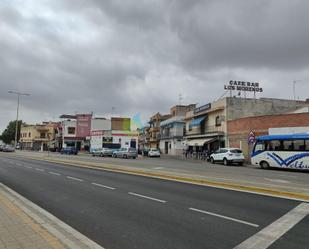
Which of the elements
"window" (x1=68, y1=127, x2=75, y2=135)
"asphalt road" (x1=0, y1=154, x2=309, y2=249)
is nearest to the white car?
"asphalt road" (x1=0, y1=154, x2=309, y2=249)

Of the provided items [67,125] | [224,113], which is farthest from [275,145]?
[67,125]

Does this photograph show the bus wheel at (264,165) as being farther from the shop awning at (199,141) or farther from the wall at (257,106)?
the shop awning at (199,141)

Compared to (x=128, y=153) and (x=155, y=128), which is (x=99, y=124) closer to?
(x=155, y=128)

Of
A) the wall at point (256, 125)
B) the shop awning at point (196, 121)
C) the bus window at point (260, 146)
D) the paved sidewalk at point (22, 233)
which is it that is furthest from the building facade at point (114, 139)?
the paved sidewalk at point (22, 233)

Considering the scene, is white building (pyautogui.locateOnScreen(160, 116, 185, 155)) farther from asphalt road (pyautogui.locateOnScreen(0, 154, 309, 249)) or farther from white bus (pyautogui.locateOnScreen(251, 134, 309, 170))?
asphalt road (pyautogui.locateOnScreen(0, 154, 309, 249))

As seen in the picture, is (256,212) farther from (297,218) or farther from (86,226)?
(86,226)

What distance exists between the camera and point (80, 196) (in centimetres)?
1261

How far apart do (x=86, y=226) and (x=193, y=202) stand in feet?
13.1

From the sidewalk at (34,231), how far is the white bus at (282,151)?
2356cm

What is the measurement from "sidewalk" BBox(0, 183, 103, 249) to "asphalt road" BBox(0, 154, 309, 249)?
39cm

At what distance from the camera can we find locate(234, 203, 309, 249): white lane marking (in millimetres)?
6676

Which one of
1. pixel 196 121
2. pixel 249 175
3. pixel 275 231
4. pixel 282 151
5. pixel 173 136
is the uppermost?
pixel 196 121

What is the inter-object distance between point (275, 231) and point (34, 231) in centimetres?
504

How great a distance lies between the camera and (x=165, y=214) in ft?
30.7
